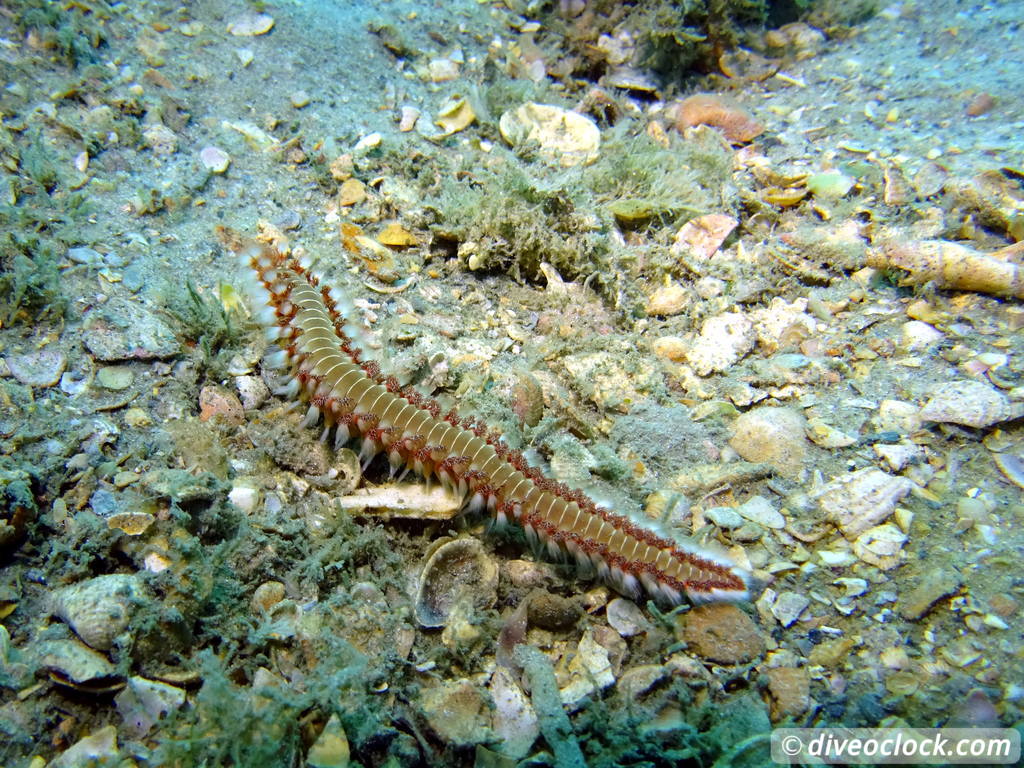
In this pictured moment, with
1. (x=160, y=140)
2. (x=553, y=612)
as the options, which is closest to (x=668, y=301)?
(x=553, y=612)

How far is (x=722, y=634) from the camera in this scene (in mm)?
4027

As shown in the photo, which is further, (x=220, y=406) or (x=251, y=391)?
(x=251, y=391)

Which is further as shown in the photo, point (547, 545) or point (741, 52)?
point (741, 52)

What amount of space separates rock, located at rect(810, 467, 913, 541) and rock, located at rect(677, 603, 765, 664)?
118 centimetres

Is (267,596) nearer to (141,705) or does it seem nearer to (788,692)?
(141,705)

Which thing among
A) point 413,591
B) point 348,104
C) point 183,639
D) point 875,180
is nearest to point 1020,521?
point 875,180

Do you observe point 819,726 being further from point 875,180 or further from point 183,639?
point 875,180

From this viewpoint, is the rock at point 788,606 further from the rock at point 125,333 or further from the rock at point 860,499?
the rock at point 125,333

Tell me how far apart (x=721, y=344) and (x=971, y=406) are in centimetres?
216

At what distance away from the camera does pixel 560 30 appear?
879 centimetres

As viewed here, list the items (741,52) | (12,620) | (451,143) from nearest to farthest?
(12,620) → (451,143) → (741,52)

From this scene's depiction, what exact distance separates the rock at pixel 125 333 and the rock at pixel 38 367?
0.83 ft

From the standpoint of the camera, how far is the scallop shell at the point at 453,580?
13.8 feet

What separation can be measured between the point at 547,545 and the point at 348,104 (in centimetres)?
665
